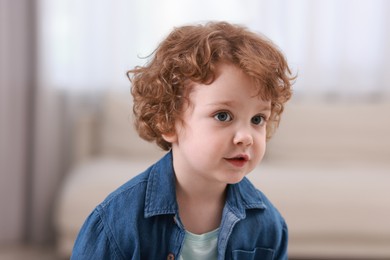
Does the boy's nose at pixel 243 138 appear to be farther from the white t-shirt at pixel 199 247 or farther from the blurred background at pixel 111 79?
the blurred background at pixel 111 79

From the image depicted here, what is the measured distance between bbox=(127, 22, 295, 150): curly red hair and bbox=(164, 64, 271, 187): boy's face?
0.02 m

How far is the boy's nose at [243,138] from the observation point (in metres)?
1.15

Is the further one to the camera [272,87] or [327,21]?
[327,21]

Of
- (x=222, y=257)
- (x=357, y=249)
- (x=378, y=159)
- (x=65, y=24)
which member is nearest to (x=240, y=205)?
(x=222, y=257)

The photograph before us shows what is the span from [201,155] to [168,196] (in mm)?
139

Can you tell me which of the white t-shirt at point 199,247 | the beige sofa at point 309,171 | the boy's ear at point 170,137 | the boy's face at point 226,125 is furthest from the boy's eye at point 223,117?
the beige sofa at point 309,171

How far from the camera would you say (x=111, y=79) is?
300cm

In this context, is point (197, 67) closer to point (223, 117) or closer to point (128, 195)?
point (223, 117)

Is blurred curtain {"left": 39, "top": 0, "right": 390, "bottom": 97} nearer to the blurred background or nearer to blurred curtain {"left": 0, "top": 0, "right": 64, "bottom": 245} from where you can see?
the blurred background

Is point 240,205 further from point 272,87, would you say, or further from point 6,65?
point 6,65

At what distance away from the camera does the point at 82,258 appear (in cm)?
123

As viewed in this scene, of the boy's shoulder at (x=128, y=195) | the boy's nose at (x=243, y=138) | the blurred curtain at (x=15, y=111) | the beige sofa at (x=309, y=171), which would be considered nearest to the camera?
the boy's nose at (x=243, y=138)

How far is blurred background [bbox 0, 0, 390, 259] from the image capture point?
2.80 m

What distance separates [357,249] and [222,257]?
4.01 ft
